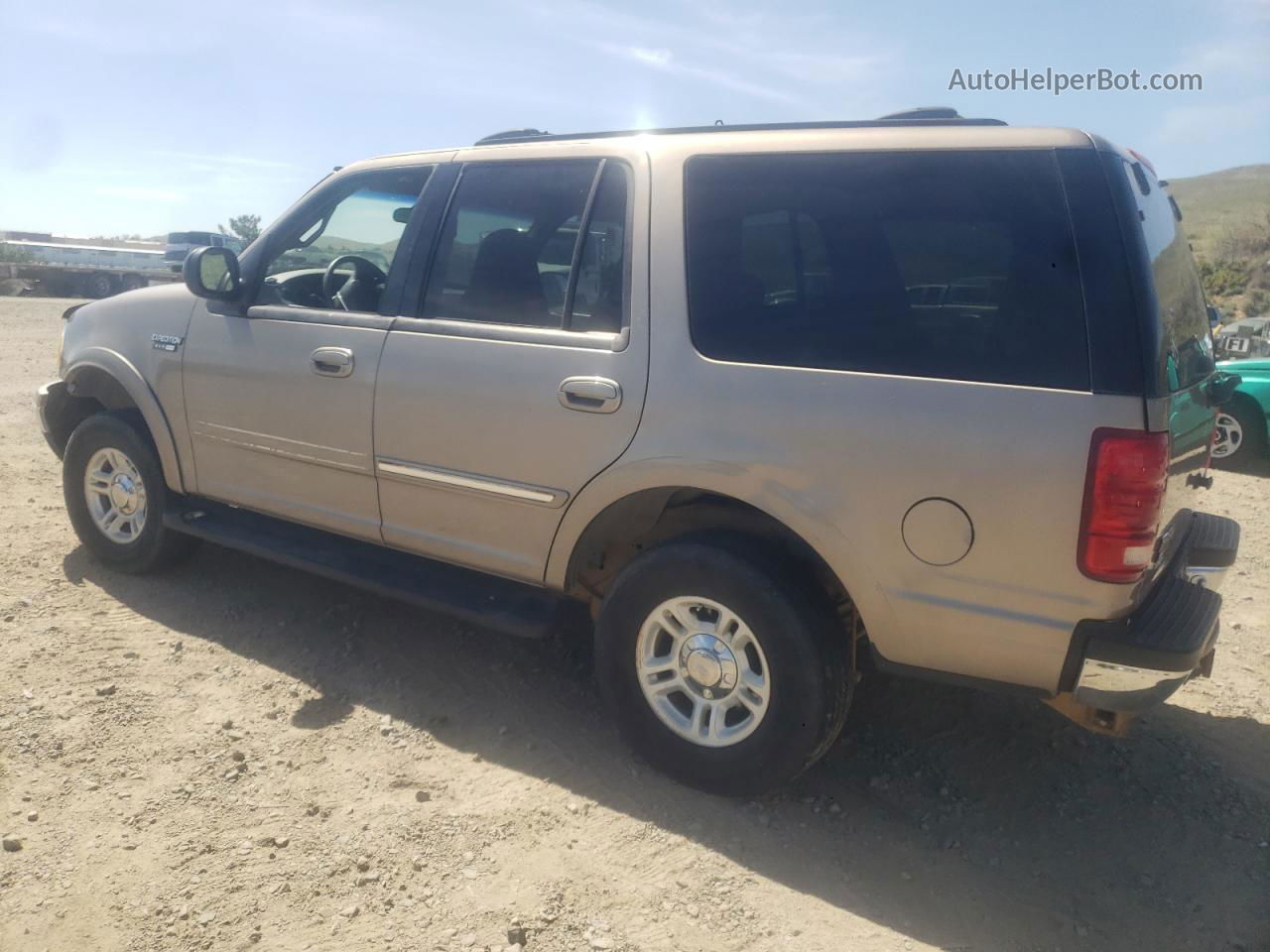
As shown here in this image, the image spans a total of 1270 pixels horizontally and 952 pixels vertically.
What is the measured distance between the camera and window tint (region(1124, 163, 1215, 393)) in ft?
8.86

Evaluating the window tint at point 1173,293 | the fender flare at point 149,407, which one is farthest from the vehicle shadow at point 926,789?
the window tint at point 1173,293

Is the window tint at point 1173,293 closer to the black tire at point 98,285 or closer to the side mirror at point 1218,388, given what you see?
the side mirror at point 1218,388

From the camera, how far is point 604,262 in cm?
343

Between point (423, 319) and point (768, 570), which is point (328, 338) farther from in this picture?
point (768, 570)

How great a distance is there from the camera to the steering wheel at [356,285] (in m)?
4.14

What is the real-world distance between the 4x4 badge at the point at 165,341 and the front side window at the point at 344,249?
0.50 meters

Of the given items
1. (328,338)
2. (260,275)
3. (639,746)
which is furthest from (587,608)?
(260,275)

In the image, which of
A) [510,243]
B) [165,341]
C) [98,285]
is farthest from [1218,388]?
[98,285]

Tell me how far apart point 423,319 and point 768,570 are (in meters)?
1.67

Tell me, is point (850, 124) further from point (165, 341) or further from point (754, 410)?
point (165, 341)

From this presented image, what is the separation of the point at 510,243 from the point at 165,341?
1.88m

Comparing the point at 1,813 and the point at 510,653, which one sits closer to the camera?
the point at 1,813

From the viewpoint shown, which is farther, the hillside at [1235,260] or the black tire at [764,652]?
the hillside at [1235,260]

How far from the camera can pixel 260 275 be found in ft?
14.2
